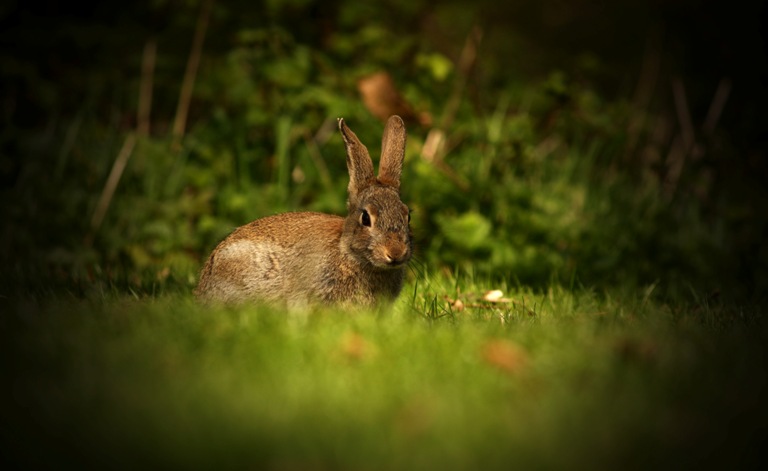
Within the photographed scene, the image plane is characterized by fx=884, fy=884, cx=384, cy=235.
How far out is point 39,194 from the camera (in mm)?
7656

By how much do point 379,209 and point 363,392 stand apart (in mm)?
1939

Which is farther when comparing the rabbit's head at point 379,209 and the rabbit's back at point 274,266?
the rabbit's back at point 274,266

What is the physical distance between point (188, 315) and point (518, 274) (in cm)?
312

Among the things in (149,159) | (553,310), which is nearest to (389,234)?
(553,310)

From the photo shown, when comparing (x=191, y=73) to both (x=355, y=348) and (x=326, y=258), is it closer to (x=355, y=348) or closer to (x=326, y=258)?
(x=326, y=258)

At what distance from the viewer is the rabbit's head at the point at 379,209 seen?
4914 mm

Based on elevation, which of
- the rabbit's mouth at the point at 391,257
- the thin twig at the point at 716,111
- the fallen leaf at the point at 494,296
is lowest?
the fallen leaf at the point at 494,296

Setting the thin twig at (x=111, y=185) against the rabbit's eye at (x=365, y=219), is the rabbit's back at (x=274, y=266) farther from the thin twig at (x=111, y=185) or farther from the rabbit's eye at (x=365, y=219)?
the thin twig at (x=111, y=185)

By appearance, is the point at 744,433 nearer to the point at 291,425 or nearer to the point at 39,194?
the point at 291,425

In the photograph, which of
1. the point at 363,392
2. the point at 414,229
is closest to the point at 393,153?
the point at 414,229

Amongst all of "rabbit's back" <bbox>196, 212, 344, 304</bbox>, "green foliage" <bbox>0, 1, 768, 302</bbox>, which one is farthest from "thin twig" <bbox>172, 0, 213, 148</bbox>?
"rabbit's back" <bbox>196, 212, 344, 304</bbox>

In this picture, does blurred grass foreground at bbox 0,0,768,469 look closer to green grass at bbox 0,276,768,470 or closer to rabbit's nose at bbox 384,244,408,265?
green grass at bbox 0,276,768,470

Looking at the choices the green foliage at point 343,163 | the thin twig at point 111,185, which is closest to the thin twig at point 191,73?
the green foliage at point 343,163

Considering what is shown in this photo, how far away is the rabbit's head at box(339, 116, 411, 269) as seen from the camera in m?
4.91
